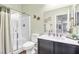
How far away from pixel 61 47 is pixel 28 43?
49 centimetres

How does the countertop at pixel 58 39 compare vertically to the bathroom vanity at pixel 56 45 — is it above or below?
above

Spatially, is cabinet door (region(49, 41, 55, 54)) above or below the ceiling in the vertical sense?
below

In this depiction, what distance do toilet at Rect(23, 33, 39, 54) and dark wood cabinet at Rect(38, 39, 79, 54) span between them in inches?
2.7

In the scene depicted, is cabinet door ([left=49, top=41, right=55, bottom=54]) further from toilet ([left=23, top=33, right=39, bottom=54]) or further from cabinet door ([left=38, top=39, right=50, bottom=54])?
toilet ([left=23, top=33, right=39, bottom=54])

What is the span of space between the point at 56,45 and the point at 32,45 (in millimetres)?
359

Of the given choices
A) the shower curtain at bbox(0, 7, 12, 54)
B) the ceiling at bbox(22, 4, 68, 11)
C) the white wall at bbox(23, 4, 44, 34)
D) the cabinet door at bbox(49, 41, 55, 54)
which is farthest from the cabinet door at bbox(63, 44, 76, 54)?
the shower curtain at bbox(0, 7, 12, 54)

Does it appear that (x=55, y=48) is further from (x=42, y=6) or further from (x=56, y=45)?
(x=42, y=6)

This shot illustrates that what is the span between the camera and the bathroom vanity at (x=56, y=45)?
140 centimetres

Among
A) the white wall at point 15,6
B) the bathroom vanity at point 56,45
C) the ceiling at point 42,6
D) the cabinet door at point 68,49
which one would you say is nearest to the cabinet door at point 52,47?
the bathroom vanity at point 56,45

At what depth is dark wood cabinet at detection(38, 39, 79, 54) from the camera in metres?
1.40

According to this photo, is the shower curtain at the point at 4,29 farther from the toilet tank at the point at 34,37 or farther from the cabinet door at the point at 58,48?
the cabinet door at the point at 58,48
